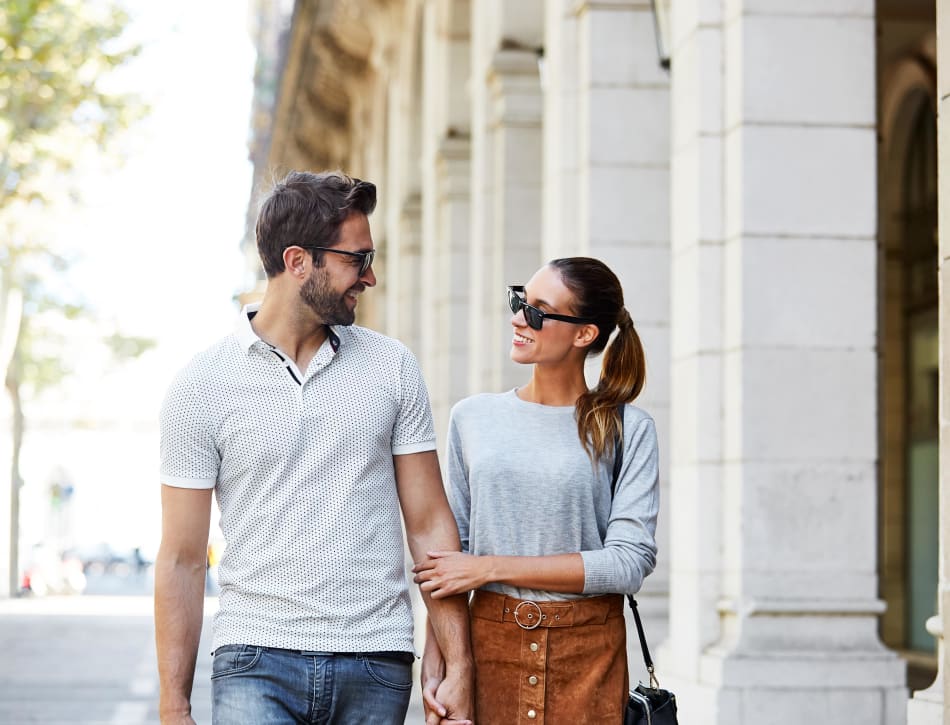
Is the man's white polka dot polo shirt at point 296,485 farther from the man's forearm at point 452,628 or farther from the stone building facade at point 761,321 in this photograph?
the stone building facade at point 761,321

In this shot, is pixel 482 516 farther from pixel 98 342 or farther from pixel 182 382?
pixel 98 342

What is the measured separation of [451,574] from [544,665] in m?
0.28

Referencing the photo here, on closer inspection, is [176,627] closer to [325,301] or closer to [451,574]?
[451,574]

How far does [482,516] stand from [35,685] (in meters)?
11.7

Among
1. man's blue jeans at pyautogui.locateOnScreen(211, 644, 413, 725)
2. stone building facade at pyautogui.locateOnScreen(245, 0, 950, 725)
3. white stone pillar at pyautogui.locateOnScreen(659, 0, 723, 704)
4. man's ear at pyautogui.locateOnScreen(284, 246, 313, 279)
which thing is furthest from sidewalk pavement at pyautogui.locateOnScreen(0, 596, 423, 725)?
man's ear at pyautogui.locateOnScreen(284, 246, 313, 279)

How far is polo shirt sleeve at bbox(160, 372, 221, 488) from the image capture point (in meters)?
3.88

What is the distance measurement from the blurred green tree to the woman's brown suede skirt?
1901 cm

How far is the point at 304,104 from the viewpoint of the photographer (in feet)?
103

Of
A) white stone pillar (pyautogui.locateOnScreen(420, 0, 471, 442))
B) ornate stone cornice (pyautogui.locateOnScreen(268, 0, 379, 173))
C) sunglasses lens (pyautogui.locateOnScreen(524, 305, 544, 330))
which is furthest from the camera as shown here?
ornate stone cornice (pyautogui.locateOnScreen(268, 0, 379, 173))

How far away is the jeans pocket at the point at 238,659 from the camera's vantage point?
12.4 feet

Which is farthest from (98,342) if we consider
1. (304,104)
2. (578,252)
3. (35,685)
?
(578,252)

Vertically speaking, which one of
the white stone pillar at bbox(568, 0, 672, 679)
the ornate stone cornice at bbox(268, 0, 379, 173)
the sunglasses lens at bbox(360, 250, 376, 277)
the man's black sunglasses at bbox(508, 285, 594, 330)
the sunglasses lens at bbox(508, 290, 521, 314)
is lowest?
the man's black sunglasses at bbox(508, 285, 594, 330)

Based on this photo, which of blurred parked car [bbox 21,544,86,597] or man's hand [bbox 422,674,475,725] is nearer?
man's hand [bbox 422,674,475,725]

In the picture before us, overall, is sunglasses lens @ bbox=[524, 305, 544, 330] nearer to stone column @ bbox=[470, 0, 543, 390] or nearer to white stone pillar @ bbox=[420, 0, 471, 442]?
stone column @ bbox=[470, 0, 543, 390]
